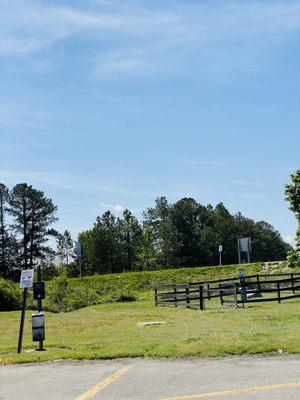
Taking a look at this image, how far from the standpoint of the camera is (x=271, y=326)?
632 inches

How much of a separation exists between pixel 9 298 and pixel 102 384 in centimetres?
3051

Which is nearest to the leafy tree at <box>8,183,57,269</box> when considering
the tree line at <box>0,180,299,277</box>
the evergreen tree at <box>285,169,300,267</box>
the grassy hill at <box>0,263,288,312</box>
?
the tree line at <box>0,180,299,277</box>

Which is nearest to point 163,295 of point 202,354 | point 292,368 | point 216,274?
point 202,354

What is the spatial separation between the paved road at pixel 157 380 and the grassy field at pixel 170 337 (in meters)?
0.72

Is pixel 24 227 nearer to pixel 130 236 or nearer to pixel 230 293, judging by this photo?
pixel 130 236

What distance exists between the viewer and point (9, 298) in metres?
37.8

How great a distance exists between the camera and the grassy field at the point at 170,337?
1195 centimetres

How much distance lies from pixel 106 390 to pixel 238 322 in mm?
10612

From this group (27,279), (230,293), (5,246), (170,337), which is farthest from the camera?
(5,246)

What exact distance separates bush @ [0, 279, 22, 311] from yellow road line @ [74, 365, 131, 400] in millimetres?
28799

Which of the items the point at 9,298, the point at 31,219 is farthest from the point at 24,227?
the point at 9,298

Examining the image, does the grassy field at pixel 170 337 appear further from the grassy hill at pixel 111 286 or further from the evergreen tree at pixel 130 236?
the evergreen tree at pixel 130 236

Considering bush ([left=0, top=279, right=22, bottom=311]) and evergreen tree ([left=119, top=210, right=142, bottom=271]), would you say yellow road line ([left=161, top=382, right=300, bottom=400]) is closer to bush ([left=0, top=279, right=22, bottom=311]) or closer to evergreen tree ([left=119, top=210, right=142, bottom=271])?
bush ([left=0, top=279, right=22, bottom=311])

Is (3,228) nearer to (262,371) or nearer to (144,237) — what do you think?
(144,237)
